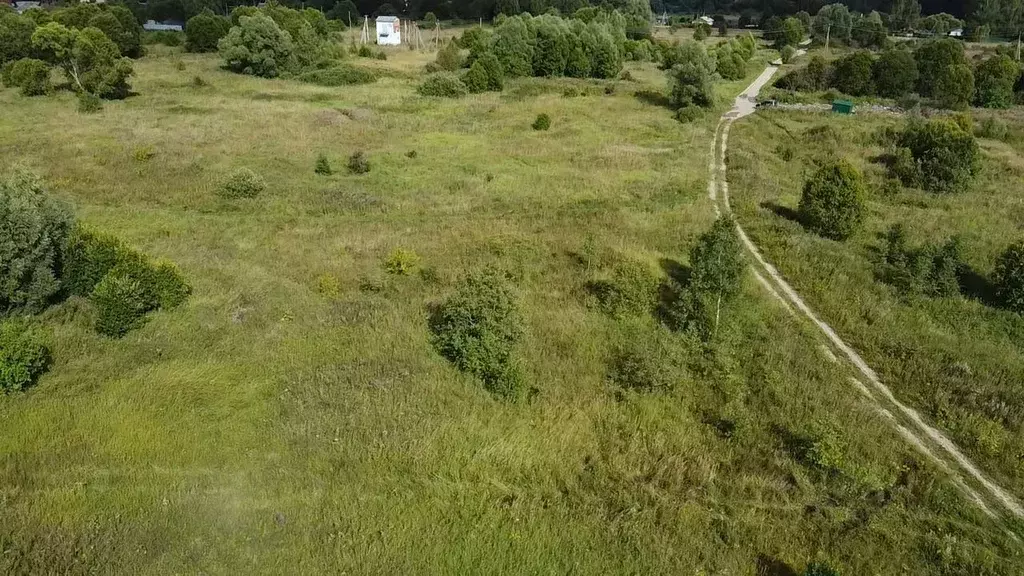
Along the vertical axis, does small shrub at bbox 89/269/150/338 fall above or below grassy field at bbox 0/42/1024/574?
above

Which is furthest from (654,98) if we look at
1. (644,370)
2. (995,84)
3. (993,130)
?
(644,370)

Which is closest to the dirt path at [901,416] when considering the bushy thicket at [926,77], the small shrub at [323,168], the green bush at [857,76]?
the small shrub at [323,168]

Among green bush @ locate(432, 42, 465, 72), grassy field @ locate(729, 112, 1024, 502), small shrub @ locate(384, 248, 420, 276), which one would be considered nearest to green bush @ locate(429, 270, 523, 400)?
small shrub @ locate(384, 248, 420, 276)

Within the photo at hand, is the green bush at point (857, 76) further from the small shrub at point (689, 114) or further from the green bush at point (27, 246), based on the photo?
the green bush at point (27, 246)

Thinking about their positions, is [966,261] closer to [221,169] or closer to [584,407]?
[584,407]

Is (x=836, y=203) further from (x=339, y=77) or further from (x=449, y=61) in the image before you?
(x=449, y=61)

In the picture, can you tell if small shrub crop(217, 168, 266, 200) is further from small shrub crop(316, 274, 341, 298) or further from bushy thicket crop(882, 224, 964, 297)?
bushy thicket crop(882, 224, 964, 297)
